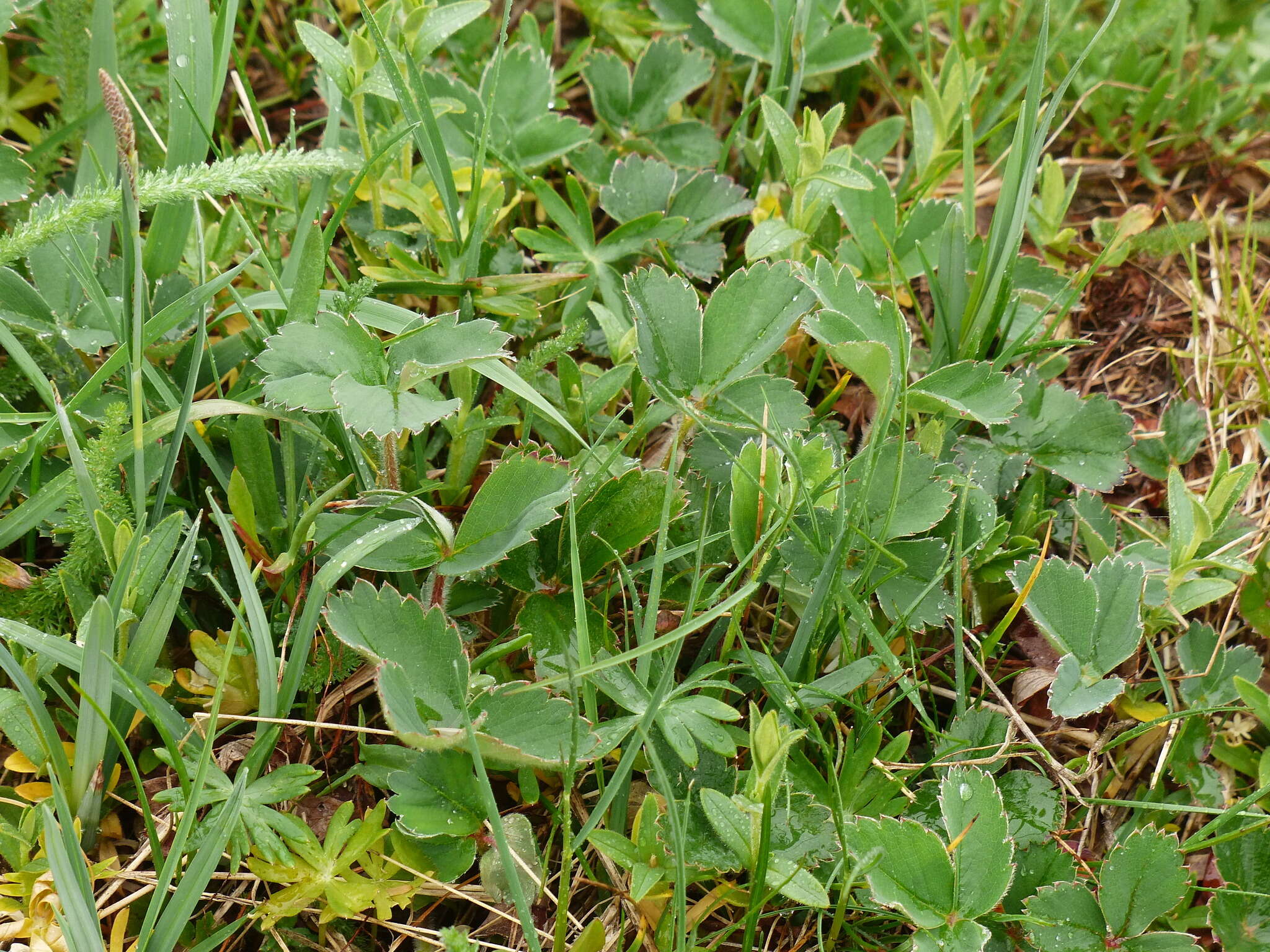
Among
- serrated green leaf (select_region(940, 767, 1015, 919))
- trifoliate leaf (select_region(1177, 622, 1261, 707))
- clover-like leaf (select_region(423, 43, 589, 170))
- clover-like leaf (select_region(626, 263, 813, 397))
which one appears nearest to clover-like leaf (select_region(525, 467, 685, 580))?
clover-like leaf (select_region(626, 263, 813, 397))

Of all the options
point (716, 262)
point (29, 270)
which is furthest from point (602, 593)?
point (29, 270)

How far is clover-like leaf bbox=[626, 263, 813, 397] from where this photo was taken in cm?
167

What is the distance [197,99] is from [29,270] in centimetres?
41

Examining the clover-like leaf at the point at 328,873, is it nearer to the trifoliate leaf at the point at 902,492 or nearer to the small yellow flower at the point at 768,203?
the trifoliate leaf at the point at 902,492

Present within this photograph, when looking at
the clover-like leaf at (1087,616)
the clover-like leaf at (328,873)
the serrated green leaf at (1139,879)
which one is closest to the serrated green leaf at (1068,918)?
the serrated green leaf at (1139,879)

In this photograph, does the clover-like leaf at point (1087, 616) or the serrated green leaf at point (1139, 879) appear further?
the clover-like leaf at point (1087, 616)

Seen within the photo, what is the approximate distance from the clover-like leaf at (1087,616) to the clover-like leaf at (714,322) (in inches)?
22.4

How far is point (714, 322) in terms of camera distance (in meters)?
1.68

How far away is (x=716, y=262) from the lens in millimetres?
2033

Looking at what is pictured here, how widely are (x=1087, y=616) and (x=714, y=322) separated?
0.75 m

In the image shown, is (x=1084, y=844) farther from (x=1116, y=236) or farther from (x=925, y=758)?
(x=1116, y=236)

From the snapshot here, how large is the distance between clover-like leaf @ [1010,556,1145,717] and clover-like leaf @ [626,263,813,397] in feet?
1.87

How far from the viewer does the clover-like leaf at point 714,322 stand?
1.67 metres

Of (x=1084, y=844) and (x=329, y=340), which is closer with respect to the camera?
(x=329, y=340)
